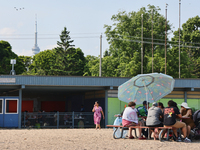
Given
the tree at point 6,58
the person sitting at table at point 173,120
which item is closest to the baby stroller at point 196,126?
the person sitting at table at point 173,120

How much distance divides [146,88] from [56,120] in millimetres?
9474

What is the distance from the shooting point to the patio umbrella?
13703 mm

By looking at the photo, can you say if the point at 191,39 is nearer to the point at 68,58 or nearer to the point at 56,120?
the point at 68,58

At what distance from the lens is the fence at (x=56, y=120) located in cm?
2188

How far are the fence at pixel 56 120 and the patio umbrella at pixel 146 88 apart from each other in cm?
873

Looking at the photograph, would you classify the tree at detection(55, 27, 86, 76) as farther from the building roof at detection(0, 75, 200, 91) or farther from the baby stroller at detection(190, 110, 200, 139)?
the baby stroller at detection(190, 110, 200, 139)

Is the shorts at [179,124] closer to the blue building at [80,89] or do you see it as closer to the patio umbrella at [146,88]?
the patio umbrella at [146,88]

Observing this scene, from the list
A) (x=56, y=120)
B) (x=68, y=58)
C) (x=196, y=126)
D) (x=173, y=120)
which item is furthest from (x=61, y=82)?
(x=68, y=58)

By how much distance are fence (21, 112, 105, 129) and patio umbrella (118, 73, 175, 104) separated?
8.73 m

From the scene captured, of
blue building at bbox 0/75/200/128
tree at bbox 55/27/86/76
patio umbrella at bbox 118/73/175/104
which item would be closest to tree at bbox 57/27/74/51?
tree at bbox 55/27/86/76

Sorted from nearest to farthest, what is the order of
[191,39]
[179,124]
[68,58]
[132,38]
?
[179,124]
[132,38]
[191,39]
[68,58]

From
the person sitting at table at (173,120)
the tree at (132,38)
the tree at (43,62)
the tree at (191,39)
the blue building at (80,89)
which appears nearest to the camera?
the person sitting at table at (173,120)

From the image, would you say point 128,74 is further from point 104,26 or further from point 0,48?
point 0,48

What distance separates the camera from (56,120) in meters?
22.2
